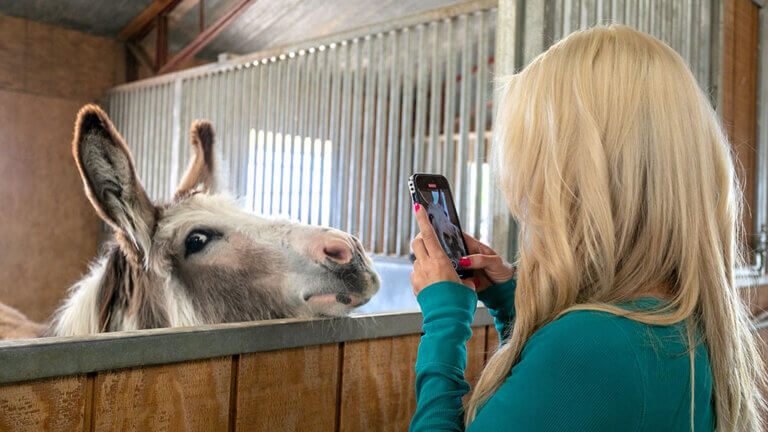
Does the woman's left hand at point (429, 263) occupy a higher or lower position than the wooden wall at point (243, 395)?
higher

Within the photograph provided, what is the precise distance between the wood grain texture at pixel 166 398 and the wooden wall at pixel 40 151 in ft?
0.64

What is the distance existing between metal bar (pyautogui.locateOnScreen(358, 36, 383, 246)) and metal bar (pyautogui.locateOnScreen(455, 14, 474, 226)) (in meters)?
0.27

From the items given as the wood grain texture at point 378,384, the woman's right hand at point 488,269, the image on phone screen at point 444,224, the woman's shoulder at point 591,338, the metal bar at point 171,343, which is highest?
the image on phone screen at point 444,224

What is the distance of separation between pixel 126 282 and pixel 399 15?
1.39 meters

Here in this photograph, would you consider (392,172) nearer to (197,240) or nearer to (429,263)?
(197,240)

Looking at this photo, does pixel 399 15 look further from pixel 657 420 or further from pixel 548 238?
pixel 657 420

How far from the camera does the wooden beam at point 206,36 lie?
943mm

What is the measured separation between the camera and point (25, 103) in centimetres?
66

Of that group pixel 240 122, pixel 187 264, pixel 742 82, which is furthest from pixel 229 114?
pixel 742 82

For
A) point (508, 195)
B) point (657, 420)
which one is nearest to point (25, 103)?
point (508, 195)

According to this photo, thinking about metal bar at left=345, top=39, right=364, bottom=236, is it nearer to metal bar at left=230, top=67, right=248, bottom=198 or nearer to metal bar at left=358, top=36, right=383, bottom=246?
metal bar at left=358, top=36, right=383, bottom=246

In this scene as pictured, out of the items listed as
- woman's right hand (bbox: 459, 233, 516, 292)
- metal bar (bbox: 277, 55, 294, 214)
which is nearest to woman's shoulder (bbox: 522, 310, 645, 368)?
woman's right hand (bbox: 459, 233, 516, 292)

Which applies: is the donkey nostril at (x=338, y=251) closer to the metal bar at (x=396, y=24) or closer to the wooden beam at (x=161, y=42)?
the wooden beam at (x=161, y=42)

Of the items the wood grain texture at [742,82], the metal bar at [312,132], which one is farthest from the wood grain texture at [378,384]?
the wood grain texture at [742,82]
